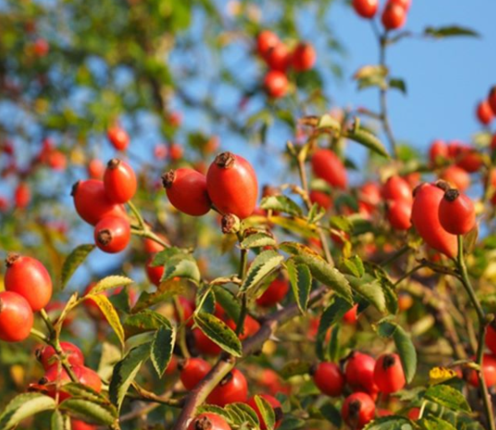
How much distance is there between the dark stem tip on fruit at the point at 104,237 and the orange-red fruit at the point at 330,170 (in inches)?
56.3

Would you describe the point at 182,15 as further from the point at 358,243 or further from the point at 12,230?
the point at 358,243

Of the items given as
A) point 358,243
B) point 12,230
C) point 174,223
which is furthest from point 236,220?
point 12,230

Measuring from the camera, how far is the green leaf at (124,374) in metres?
1.39

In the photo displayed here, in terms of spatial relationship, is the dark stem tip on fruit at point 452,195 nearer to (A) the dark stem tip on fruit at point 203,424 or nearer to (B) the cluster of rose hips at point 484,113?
(A) the dark stem tip on fruit at point 203,424

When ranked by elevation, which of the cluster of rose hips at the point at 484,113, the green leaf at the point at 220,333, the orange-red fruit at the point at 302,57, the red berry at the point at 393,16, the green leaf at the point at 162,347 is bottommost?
the green leaf at the point at 162,347

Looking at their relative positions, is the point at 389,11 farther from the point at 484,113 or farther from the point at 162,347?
the point at 162,347

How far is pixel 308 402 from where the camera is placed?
6.40 feet

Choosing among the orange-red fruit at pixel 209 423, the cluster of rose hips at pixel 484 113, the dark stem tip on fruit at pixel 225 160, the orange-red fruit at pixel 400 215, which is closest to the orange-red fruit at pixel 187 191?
the dark stem tip on fruit at pixel 225 160

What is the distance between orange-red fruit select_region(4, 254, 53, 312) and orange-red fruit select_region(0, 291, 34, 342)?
0.03 meters

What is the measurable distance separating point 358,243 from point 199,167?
2800 millimetres

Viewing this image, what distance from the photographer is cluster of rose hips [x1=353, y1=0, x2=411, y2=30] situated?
2.99m

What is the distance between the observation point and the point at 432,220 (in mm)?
1593

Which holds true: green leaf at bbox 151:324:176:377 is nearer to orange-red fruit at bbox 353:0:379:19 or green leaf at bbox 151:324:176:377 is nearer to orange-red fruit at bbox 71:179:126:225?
orange-red fruit at bbox 71:179:126:225

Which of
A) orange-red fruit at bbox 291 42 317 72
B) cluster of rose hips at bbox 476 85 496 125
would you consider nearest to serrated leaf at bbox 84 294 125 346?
cluster of rose hips at bbox 476 85 496 125
